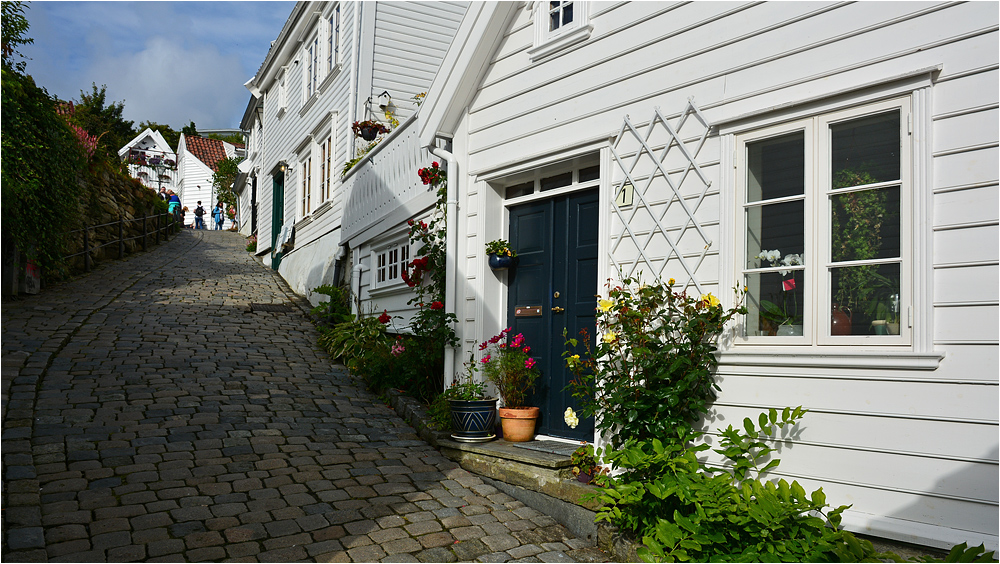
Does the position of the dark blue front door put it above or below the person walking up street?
below

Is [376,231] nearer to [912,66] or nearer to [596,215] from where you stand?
[596,215]

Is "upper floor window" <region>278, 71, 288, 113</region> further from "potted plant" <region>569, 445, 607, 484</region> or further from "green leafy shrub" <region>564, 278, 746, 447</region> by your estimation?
"potted plant" <region>569, 445, 607, 484</region>

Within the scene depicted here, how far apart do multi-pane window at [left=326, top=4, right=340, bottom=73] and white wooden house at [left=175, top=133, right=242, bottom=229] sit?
2973 centimetres

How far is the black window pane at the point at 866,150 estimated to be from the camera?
12.7ft

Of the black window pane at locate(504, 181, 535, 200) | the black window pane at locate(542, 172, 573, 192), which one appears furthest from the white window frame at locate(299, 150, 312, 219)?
the black window pane at locate(542, 172, 573, 192)

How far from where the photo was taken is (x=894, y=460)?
12.2 feet

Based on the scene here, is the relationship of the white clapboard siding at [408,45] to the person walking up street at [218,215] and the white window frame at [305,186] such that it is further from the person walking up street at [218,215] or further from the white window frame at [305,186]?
the person walking up street at [218,215]

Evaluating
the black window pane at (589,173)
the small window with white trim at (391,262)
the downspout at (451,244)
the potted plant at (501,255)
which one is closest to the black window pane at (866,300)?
the black window pane at (589,173)

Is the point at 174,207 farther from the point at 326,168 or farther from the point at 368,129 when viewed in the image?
the point at 368,129

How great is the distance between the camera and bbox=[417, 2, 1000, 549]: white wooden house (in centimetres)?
355

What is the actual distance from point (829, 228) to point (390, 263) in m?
7.32

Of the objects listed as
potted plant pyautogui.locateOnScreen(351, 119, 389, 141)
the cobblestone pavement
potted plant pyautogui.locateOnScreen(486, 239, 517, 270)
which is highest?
potted plant pyautogui.locateOnScreen(351, 119, 389, 141)

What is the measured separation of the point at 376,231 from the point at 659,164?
21.5 ft

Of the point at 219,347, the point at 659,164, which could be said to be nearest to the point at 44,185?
the point at 219,347
